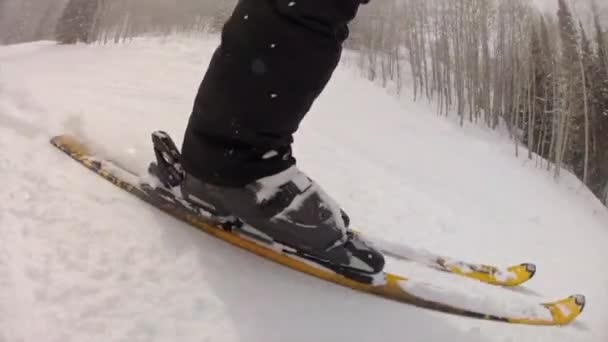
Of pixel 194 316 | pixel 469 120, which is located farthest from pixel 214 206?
pixel 469 120

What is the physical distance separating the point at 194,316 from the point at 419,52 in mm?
8909

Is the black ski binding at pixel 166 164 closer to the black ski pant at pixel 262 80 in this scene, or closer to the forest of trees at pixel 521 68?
the black ski pant at pixel 262 80

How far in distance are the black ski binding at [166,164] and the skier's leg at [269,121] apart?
0.06 meters

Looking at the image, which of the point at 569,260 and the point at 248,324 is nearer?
the point at 248,324

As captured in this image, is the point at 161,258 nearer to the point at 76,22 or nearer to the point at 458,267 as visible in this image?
the point at 458,267

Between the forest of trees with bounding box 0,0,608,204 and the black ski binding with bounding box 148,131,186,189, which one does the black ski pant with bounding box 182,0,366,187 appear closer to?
the black ski binding with bounding box 148,131,186,189

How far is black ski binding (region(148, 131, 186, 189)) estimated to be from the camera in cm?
71

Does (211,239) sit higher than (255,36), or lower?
lower

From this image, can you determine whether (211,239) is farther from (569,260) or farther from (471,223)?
(569,260)

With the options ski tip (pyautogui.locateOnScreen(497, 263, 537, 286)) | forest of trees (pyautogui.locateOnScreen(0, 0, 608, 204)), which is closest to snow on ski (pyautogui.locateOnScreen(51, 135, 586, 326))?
ski tip (pyautogui.locateOnScreen(497, 263, 537, 286))

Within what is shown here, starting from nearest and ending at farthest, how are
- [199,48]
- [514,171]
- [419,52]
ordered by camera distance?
1. [514,171]
2. [199,48]
3. [419,52]

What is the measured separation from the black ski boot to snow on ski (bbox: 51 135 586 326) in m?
0.02

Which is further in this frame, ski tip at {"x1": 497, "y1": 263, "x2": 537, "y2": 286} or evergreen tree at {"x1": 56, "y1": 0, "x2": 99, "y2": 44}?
evergreen tree at {"x1": 56, "y1": 0, "x2": 99, "y2": 44}

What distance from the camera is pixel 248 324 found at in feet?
1.74
